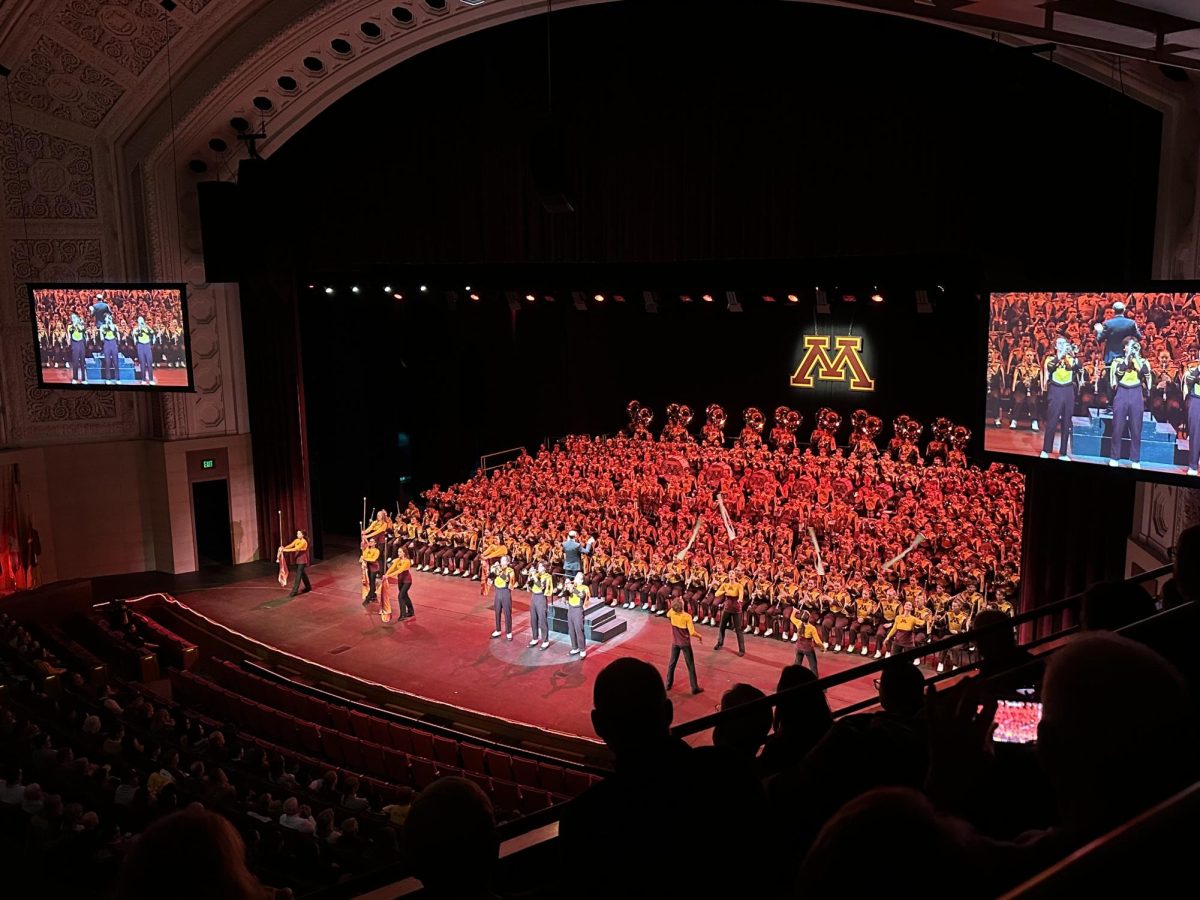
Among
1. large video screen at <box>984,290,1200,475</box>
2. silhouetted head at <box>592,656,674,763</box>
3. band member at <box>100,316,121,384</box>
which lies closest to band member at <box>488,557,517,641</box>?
large video screen at <box>984,290,1200,475</box>

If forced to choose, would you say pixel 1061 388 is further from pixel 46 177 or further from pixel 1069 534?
pixel 46 177

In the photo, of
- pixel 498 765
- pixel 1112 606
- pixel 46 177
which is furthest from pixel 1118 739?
pixel 46 177

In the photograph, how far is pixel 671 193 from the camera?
1310 centimetres

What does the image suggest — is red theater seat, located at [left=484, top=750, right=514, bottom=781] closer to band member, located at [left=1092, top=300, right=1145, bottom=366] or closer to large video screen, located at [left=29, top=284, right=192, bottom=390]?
band member, located at [left=1092, top=300, right=1145, bottom=366]

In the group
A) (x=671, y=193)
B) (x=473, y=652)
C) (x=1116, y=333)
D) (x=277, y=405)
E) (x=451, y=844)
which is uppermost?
(x=671, y=193)

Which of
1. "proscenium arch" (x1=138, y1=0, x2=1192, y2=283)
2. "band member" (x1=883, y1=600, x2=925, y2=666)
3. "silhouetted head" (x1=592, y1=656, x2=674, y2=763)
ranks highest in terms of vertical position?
"proscenium arch" (x1=138, y1=0, x2=1192, y2=283)

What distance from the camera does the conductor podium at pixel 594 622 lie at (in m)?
12.8

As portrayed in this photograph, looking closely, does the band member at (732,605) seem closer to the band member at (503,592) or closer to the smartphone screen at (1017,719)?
the band member at (503,592)

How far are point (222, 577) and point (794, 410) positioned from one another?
10513 mm

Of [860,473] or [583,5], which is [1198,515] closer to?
[860,473]

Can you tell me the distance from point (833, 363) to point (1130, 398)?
9.82m

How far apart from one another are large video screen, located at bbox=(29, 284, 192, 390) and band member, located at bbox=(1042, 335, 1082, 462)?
11.3m

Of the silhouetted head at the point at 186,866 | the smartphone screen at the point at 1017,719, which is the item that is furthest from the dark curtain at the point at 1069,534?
the silhouetted head at the point at 186,866

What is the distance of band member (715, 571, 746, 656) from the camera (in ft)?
39.6
